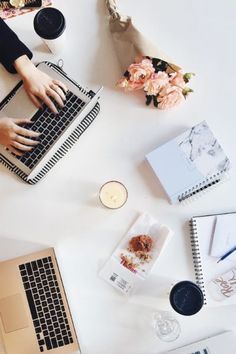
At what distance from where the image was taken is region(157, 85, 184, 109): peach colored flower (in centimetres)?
144

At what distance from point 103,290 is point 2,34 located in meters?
0.74

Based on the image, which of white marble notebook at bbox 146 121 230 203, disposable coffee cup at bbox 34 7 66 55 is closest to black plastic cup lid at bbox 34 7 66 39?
disposable coffee cup at bbox 34 7 66 55

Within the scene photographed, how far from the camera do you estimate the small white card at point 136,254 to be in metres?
1.47

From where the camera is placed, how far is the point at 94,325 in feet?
4.82

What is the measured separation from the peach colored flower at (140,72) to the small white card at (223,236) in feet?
1.37

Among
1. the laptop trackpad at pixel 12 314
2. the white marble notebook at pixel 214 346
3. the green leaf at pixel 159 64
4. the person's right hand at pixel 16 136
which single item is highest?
the green leaf at pixel 159 64

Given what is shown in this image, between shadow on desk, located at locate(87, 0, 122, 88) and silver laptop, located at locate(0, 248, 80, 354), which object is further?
shadow on desk, located at locate(87, 0, 122, 88)

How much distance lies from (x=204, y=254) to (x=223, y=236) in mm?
70

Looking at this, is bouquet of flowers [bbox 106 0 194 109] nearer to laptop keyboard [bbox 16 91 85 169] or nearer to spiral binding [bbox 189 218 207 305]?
laptop keyboard [bbox 16 91 85 169]

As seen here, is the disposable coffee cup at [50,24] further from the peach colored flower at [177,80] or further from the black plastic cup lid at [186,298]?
the black plastic cup lid at [186,298]

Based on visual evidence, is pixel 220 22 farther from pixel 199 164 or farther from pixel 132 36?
pixel 199 164

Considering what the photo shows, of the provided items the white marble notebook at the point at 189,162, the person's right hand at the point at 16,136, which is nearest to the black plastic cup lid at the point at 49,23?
the person's right hand at the point at 16,136

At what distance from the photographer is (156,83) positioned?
4.69ft

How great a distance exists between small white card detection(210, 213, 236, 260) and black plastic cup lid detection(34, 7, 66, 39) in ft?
2.14
